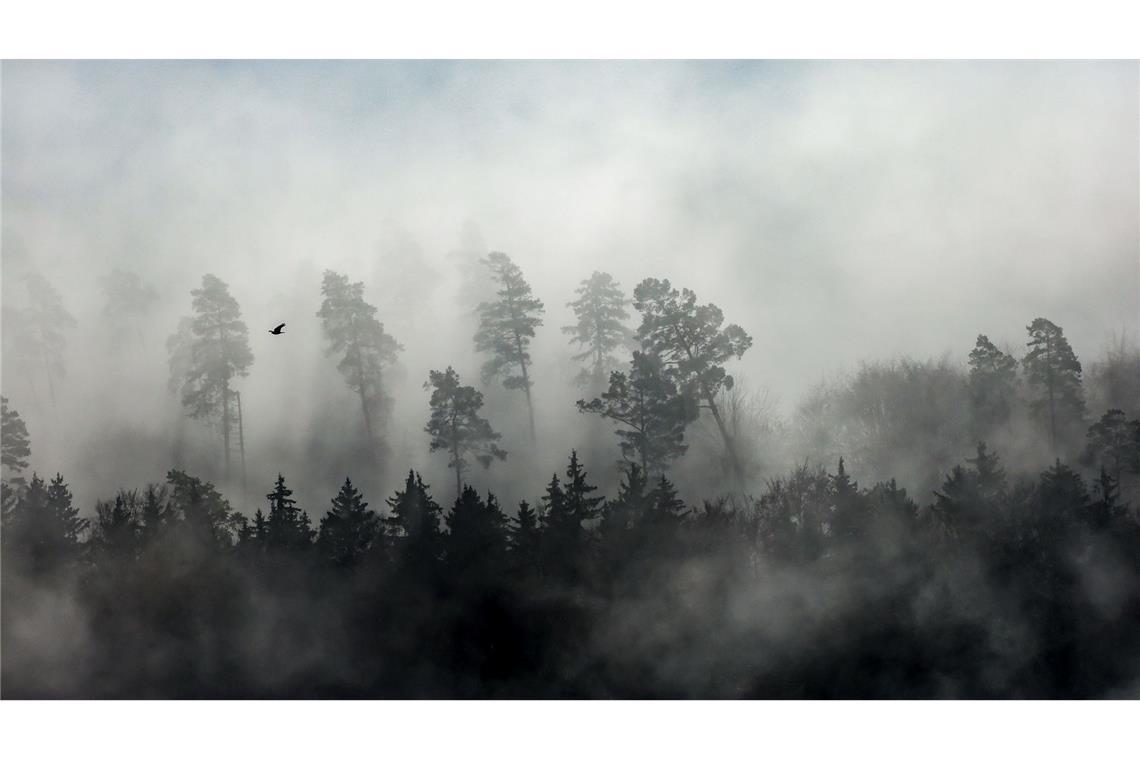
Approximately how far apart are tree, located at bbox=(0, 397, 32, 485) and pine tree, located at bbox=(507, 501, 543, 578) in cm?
1105

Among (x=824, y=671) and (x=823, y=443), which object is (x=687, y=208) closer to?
(x=823, y=443)

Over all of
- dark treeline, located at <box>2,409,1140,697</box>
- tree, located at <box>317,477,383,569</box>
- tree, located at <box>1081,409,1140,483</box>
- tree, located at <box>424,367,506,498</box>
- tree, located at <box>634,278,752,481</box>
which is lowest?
dark treeline, located at <box>2,409,1140,697</box>

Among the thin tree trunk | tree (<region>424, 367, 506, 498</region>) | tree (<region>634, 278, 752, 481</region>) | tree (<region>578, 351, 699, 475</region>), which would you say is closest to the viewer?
tree (<region>578, 351, 699, 475</region>)

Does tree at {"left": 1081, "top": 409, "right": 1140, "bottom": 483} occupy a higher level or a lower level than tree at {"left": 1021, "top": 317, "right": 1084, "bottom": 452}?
lower

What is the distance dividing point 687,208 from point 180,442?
13785mm

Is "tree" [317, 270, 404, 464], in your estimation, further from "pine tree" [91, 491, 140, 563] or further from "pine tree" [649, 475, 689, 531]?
"pine tree" [649, 475, 689, 531]

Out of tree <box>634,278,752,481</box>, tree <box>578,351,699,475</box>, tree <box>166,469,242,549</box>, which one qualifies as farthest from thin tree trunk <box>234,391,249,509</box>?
tree <box>634,278,752,481</box>

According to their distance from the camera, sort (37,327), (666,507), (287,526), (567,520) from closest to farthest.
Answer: (567,520) → (666,507) → (287,526) → (37,327)

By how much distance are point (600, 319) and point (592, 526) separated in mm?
4934

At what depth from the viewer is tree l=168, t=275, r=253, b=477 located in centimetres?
2311

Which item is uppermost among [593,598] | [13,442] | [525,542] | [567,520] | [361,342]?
[361,342]

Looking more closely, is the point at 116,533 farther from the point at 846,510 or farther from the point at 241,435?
the point at 846,510

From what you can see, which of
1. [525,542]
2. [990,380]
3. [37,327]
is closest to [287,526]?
[525,542]

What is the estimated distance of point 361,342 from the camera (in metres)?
24.0
